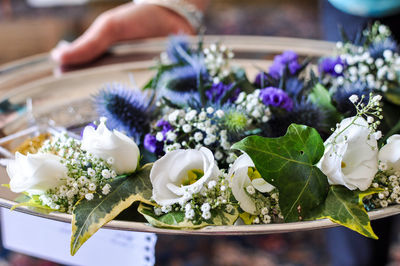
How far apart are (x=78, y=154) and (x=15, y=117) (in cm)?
31

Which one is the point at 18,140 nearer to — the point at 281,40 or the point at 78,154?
the point at 78,154

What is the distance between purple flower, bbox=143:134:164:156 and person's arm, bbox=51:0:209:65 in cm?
42

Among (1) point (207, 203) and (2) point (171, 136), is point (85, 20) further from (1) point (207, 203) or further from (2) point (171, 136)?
(1) point (207, 203)

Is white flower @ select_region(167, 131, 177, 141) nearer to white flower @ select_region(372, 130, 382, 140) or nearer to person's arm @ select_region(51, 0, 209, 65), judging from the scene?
white flower @ select_region(372, 130, 382, 140)

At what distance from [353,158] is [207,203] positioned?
154 millimetres

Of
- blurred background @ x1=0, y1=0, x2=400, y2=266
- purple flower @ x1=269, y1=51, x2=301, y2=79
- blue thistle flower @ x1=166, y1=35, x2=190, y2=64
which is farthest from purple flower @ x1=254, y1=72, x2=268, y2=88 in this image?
blurred background @ x1=0, y1=0, x2=400, y2=266

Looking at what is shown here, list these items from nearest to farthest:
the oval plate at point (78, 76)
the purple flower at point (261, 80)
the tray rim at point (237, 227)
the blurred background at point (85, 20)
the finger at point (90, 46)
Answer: the tray rim at point (237, 227), the purple flower at point (261, 80), the oval plate at point (78, 76), the finger at point (90, 46), the blurred background at point (85, 20)

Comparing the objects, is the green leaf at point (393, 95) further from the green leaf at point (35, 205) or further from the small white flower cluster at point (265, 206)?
the green leaf at point (35, 205)

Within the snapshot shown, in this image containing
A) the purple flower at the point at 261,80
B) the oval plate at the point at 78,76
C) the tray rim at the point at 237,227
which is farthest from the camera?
the oval plate at the point at 78,76

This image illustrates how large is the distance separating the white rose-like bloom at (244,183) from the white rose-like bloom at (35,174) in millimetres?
171

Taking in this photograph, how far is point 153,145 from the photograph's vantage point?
21.9 inches

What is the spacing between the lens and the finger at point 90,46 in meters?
0.91

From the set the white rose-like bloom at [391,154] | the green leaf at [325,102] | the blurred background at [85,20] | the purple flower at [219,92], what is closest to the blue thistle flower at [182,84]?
the purple flower at [219,92]

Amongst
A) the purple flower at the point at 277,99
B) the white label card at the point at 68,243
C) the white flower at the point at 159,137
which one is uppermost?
the purple flower at the point at 277,99
